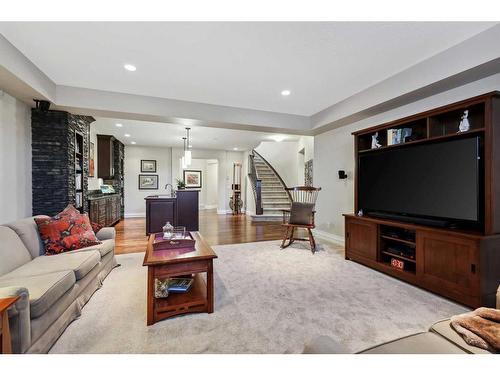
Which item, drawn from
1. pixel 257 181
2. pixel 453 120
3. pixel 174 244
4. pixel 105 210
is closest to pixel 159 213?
pixel 105 210

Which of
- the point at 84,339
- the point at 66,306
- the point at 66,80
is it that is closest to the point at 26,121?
the point at 66,80

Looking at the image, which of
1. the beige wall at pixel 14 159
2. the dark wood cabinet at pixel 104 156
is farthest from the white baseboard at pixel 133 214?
the beige wall at pixel 14 159

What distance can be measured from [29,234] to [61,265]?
25.0 inches

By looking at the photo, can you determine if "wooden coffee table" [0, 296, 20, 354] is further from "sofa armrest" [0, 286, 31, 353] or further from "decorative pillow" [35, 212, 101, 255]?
"decorative pillow" [35, 212, 101, 255]

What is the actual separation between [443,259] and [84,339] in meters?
3.22

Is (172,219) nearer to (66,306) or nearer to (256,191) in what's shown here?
(256,191)

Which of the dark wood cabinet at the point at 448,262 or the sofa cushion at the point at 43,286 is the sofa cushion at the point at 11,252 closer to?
the sofa cushion at the point at 43,286

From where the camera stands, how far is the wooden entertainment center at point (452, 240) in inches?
80.1

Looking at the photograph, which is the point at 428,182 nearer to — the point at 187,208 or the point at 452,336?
the point at 452,336

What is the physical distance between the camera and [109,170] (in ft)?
20.3

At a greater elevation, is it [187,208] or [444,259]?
[187,208]

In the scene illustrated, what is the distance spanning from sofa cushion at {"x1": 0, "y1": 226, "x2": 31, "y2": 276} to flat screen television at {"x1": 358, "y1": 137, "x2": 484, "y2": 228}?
3962 millimetres

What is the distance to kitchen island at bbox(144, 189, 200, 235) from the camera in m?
5.24

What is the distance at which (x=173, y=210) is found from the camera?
5.40 meters
